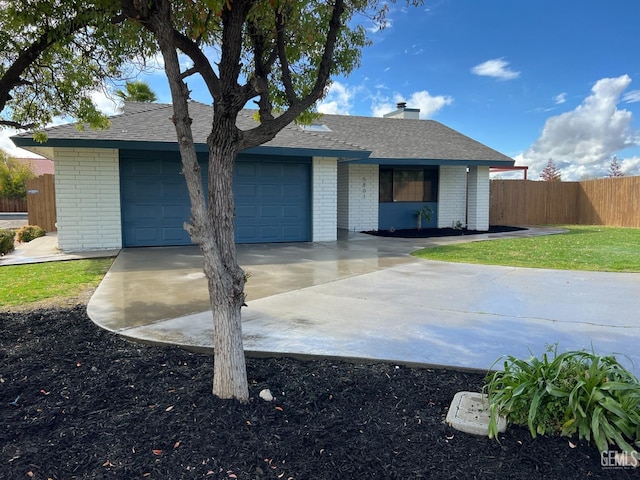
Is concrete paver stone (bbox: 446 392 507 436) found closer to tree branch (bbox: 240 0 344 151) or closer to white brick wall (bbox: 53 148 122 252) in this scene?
tree branch (bbox: 240 0 344 151)

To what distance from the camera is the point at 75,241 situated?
1084 cm

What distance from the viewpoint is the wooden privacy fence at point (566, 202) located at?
1930 centimetres

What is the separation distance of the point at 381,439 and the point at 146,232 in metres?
10.4

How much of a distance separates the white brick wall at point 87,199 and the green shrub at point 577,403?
34.8ft

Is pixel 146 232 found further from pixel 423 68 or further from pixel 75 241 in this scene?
pixel 423 68

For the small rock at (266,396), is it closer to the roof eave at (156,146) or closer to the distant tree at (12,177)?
the roof eave at (156,146)

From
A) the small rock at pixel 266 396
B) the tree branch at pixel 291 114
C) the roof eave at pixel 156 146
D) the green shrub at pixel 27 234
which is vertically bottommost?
the small rock at pixel 266 396

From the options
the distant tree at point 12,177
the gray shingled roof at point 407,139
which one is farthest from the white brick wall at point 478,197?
the distant tree at point 12,177

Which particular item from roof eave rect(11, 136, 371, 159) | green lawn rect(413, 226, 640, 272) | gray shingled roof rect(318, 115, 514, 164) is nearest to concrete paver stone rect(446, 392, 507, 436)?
green lawn rect(413, 226, 640, 272)

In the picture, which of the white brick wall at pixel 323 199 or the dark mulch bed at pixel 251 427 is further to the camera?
the white brick wall at pixel 323 199

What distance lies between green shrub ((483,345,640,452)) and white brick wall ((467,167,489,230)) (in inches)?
600

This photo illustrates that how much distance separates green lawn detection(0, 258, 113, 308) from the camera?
6.14 meters

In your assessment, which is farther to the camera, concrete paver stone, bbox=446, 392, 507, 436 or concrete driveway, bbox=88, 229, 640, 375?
concrete driveway, bbox=88, 229, 640, 375

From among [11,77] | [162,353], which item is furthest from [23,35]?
[162,353]
